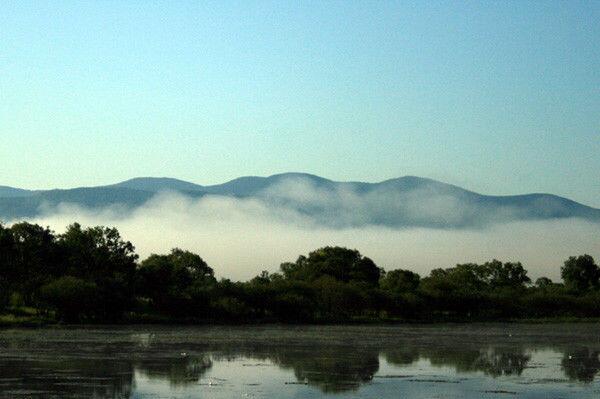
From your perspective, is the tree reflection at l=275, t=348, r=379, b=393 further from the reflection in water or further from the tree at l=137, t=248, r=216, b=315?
the tree at l=137, t=248, r=216, b=315

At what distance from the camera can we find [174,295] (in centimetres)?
12062

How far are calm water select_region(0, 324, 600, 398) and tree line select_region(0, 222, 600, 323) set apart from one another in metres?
32.2

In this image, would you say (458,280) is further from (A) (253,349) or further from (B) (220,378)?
(B) (220,378)

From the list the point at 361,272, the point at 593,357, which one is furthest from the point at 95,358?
the point at 361,272

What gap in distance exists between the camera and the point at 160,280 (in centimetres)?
12112

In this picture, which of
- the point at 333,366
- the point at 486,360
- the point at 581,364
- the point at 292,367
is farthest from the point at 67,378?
the point at 581,364

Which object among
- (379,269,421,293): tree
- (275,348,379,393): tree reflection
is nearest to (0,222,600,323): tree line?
(379,269,421,293): tree

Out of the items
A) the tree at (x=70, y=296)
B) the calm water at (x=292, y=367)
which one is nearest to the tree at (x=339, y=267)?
the tree at (x=70, y=296)

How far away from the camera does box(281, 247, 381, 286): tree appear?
176 metres

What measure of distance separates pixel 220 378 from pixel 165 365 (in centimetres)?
670

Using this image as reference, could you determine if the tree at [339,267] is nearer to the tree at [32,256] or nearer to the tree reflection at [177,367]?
the tree at [32,256]

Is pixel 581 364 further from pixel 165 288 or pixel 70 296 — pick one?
pixel 165 288

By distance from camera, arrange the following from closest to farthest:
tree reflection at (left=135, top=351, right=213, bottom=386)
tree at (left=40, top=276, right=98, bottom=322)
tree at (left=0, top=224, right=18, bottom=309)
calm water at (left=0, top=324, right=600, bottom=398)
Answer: calm water at (left=0, top=324, right=600, bottom=398) → tree reflection at (left=135, top=351, right=213, bottom=386) → tree at (left=40, top=276, right=98, bottom=322) → tree at (left=0, top=224, right=18, bottom=309)

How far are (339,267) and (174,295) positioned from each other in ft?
198
